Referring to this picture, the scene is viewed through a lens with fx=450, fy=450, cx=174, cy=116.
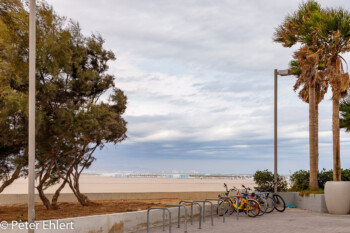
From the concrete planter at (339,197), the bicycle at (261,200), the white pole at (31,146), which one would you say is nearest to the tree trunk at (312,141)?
the concrete planter at (339,197)

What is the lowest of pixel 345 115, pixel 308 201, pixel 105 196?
pixel 105 196

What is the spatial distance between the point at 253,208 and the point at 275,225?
2.52 meters

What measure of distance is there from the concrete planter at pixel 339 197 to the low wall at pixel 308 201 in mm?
720

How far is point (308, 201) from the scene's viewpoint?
65.1 ft

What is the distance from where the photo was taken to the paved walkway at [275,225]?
42.0 ft

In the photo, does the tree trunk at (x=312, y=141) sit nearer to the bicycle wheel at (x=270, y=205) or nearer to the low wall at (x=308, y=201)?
the low wall at (x=308, y=201)

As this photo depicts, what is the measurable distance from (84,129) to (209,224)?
20.2 feet

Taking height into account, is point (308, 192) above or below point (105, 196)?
above

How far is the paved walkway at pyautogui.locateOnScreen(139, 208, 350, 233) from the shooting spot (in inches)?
504

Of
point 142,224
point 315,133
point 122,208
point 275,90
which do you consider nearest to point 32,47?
point 142,224

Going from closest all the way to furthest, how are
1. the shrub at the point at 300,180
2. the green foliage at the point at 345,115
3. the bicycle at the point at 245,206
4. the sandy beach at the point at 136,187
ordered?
the bicycle at the point at 245,206 < the shrub at the point at 300,180 < the green foliage at the point at 345,115 < the sandy beach at the point at 136,187

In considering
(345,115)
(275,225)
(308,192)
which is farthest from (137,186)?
(275,225)

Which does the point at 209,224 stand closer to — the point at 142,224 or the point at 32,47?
the point at 142,224

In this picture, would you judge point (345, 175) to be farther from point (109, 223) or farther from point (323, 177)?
point (109, 223)
